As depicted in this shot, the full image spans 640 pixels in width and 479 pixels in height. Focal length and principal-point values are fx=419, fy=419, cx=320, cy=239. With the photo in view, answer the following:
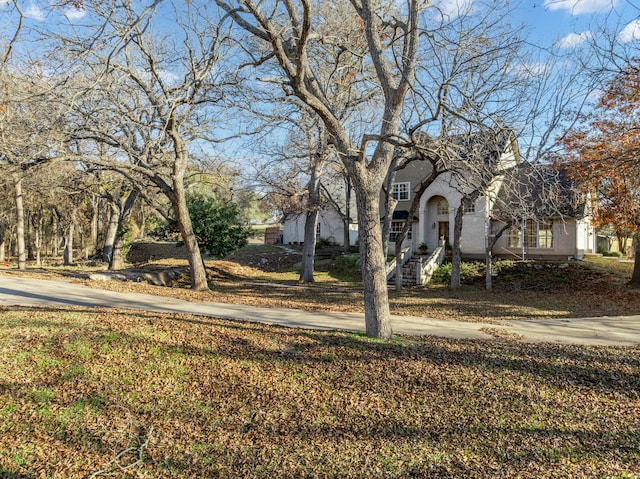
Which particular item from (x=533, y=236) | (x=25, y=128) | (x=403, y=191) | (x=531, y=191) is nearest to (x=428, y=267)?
(x=533, y=236)

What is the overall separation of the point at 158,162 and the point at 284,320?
27.2 ft

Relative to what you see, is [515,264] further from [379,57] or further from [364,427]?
[364,427]

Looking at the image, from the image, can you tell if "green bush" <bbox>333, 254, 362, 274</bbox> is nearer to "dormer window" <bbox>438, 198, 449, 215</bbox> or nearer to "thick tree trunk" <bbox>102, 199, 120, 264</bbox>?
"dormer window" <bbox>438, 198, 449, 215</bbox>

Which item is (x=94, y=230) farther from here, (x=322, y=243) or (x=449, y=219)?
(x=449, y=219)

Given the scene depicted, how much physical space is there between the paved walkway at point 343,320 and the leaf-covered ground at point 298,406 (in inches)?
58.7

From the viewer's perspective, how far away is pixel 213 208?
2045 cm

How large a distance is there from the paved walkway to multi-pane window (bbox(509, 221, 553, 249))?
1108 centimetres

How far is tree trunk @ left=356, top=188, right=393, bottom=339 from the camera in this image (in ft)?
22.0

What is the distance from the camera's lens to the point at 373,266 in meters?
6.70

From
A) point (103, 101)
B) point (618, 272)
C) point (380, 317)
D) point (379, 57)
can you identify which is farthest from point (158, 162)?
point (618, 272)

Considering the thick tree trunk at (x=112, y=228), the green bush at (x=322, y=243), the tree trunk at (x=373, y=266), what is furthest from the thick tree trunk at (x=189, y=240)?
the green bush at (x=322, y=243)

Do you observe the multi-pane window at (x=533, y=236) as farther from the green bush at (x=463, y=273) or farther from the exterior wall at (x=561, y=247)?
the green bush at (x=463, y=273)

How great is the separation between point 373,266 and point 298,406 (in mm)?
2684

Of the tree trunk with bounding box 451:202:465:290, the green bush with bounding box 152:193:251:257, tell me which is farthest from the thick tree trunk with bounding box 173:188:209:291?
the tree trunk with bounding box 451:202:465:290
